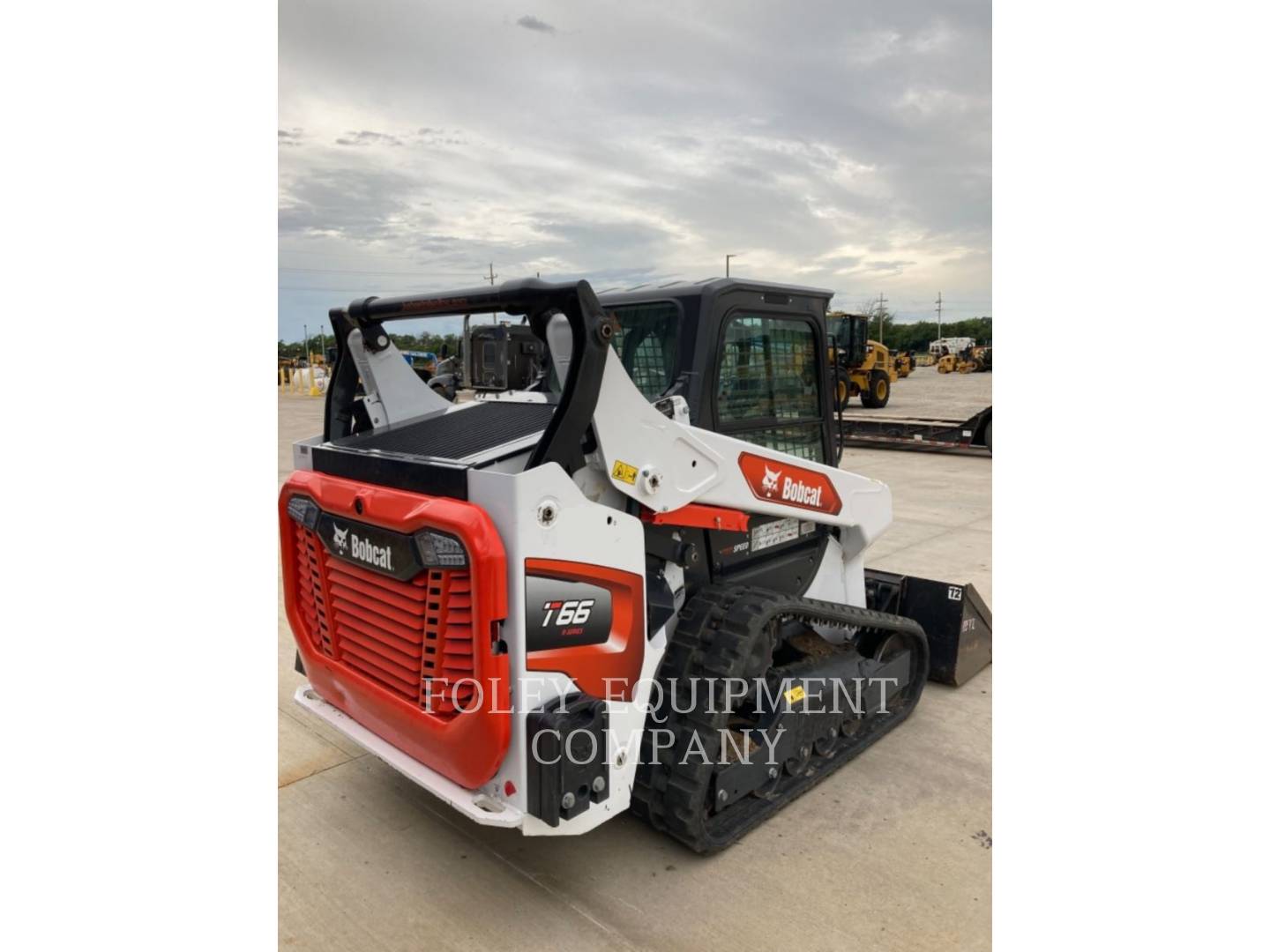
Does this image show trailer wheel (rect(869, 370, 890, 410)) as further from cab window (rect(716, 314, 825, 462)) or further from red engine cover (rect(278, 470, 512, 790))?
red engine cover (rect(278, 470, 512, 790))

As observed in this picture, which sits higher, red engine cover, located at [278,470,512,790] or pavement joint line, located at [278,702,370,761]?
red engine cover, located at [278,470,512,790]

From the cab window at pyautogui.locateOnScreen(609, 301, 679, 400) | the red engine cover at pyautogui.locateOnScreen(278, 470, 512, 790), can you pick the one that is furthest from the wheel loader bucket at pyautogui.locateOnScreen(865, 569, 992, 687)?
the red engine cover at pyautogui.locateOnScreen(278, 470, 512, 790)

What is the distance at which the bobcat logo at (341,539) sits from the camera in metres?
3.07

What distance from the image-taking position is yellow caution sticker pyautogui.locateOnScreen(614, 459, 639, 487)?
9.66 ft

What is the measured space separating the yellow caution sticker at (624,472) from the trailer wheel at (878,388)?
20544 mm

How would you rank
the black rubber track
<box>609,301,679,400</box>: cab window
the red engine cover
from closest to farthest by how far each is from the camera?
the red engine cover → the black rubber track → <box>609,301,679,400</box>: cab window

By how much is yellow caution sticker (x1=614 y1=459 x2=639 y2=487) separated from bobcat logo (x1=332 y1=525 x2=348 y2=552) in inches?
39.5

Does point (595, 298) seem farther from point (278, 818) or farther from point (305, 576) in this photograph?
point (278, 818)

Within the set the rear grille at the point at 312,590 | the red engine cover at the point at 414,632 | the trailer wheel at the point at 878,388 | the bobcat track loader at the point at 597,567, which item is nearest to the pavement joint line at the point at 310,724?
the bobcat track loader at the point at 597,567

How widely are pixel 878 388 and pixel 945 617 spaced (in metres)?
18.8

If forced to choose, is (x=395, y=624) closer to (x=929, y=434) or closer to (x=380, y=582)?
(x=380, y=582)

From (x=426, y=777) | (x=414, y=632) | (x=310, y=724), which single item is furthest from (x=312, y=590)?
(x=310, y=724)

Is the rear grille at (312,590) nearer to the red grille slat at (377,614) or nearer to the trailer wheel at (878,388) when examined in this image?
the red grille slat at (377,614)

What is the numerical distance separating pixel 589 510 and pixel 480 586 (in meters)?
0.45
